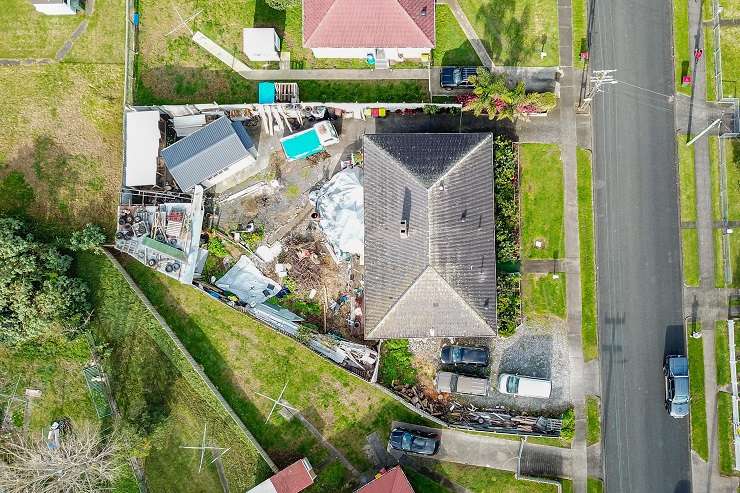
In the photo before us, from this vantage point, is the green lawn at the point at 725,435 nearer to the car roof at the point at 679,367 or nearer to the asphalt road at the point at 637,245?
the asphalt road at the point at 637,245

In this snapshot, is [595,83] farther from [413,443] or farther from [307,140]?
[413,443]

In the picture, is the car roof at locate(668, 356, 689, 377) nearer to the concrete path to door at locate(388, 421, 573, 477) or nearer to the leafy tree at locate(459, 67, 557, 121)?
the concrete path to door at locate(388, 421, 573, 477)

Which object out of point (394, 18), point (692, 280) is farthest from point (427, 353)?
point (394, 18)

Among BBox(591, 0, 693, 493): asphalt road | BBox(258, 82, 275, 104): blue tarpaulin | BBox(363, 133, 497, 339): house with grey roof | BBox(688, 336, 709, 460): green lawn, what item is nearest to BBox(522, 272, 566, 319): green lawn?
BBox(591, 0, 693, 493): asphalt road

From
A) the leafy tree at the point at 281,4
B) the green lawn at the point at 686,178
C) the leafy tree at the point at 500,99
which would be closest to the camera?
the leafy tree at the point at 500,99

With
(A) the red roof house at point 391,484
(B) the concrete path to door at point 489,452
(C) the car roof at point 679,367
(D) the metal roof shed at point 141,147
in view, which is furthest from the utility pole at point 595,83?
(D) the metal roof shed at point 141,147
